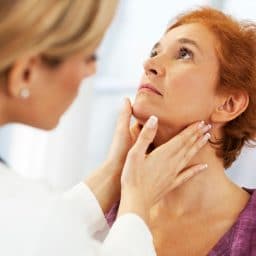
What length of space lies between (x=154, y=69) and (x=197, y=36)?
0.12 meters

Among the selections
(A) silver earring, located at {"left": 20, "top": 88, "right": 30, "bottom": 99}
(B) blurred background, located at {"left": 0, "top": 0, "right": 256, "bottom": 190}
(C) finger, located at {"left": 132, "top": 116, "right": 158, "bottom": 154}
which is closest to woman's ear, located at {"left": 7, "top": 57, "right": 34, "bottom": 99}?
(A) silver earring, located at {"left": 20, "top": 88, "right": 30, "bottom": 99}

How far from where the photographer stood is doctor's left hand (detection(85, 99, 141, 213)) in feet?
4.23

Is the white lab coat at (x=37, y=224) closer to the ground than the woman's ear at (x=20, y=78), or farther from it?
closer to the ground

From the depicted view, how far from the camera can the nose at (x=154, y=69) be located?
130 cm

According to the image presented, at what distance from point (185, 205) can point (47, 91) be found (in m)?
0.61

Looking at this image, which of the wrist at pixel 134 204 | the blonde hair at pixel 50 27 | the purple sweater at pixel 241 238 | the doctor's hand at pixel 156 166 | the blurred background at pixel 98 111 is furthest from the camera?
the blurred background at pixel 98 111

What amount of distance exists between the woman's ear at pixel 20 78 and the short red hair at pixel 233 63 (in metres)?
0.60

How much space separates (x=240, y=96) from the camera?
1340 millimetres

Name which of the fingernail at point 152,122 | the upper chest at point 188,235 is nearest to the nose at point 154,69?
the fingernail at point 152,122

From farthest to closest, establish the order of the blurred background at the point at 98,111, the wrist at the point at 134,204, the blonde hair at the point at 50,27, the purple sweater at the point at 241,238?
1. the blurred background at the point at 98,111
2. the purple sweater at the point at 241,238
3. the wrist at the point at 134,204
4. the blonde hair at the point at 50,27

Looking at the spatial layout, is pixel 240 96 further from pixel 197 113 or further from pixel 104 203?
pixel 104 203

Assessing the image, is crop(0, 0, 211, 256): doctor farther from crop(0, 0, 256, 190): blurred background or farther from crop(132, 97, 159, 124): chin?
crop(0, 0, 256, 190): blurred background

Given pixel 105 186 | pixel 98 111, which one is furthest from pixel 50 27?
pixel 98 111

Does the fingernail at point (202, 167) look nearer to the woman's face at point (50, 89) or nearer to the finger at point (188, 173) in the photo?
the finger at point (188, 173)
